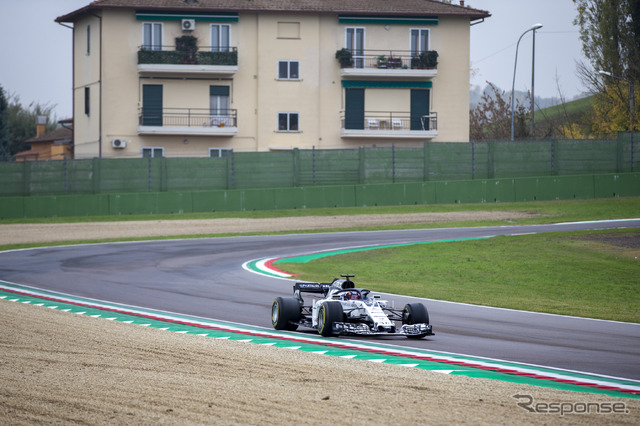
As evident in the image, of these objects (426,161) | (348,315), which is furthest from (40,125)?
(348,315)

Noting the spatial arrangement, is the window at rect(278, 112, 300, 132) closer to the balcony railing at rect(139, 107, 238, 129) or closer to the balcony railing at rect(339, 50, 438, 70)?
the balcony railing at rect(139, 107, 238, 129)

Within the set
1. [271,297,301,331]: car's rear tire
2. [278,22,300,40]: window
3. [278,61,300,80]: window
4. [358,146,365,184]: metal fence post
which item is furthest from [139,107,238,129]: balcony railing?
[271,297,301,331]: car's rear tire

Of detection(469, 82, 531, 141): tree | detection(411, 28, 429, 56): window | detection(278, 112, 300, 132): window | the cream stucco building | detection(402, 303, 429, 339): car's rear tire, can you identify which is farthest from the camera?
detection(469, 82, 531, 141): tree

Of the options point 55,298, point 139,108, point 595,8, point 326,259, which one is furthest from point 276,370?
point 595,8

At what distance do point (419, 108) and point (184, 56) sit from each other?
15001mm

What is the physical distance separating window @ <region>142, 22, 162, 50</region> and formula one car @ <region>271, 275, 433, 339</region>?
1498 inches

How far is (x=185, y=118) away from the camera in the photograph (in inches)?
1998

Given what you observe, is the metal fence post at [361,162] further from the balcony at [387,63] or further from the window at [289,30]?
the window at [289,30]

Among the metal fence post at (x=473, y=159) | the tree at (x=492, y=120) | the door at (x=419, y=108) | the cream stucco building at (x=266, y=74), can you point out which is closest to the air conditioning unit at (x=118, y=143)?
the cream stucco building at (x=266, y=74)

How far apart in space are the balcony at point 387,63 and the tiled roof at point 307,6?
2.48 meters

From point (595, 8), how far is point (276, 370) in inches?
2281

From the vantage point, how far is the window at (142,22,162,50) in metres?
50.2

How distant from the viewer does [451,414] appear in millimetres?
8398

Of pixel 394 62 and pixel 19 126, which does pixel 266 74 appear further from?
pixel 19 126
